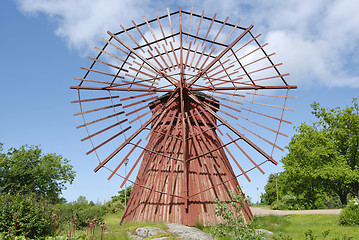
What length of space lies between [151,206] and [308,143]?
19.9 metres

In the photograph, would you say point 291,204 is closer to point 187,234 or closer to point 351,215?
point 351,215

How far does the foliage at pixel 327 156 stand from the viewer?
25.2 metres

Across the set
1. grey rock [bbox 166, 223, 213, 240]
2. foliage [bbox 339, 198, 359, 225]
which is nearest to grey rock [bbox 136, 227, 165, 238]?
grey rock [bbox 166, 223, 213, 240]

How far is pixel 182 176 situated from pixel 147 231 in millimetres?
3346

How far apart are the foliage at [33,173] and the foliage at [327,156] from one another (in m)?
25.2

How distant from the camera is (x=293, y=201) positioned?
31.7 m

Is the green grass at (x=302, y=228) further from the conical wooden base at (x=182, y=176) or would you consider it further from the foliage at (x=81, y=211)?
the foliage at (x=81, y=211)

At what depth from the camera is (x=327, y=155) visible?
84.7ft

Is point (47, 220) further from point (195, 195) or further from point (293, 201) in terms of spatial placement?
point (293, 201)

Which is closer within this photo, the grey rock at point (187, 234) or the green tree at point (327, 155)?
the grey rock at point (187, 234)

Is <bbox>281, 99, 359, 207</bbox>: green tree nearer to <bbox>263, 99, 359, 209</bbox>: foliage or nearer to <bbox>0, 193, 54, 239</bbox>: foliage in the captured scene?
<bbox>263, 99, 359, 209</bbox>: foliage

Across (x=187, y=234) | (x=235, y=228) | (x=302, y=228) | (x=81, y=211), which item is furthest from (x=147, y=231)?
(x=81, y=211)

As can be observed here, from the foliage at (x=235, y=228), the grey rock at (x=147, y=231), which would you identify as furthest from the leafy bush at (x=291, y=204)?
the grey rock at (x=147, y=231)

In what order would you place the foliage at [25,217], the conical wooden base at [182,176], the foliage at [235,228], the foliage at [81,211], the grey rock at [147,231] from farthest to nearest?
1. the foliage at [81,211]
2. the conical wooden base at [182,176]
3. the foliage at [25,217]
4. the grey rock at [147,231]
5. the foliage at [235,228]
